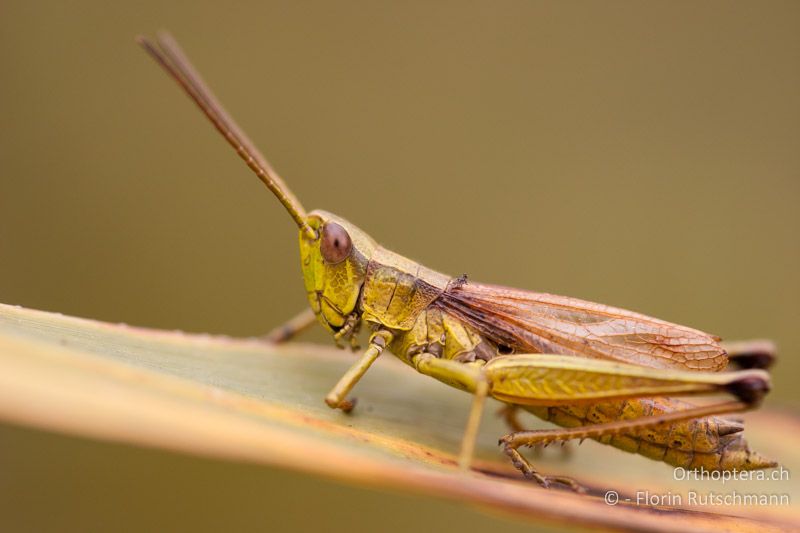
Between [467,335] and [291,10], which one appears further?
[291,10]

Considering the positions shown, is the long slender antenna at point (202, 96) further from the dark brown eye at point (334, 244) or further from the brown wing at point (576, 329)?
the brown wing at point (576, 329)

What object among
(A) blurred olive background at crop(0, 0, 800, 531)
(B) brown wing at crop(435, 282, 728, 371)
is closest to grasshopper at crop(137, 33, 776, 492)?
(B) brown wing at crop(435, 282, 728, 371)

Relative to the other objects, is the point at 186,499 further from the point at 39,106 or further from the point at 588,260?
the point at 588,260

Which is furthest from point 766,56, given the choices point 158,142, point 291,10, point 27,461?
point 27,461

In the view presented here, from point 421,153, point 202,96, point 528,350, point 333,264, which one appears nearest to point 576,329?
point 528,350

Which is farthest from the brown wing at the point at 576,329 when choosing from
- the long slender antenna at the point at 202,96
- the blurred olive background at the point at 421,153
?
the blurred olive background at the point at 421,153

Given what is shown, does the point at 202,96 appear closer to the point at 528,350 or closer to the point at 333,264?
the point at 333,264

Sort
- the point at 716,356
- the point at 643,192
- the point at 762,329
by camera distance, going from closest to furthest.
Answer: the point at 716,356
the point at 762,329
the point at 643,192

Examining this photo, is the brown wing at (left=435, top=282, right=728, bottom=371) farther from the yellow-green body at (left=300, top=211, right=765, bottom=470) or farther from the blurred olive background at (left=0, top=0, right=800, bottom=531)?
the blurred olive background at (left=0, top=0, right=800, bottom=531)
